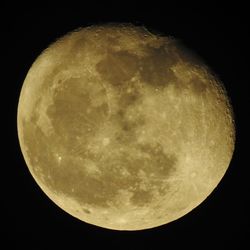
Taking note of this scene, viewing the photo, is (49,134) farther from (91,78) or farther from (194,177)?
(194,177)

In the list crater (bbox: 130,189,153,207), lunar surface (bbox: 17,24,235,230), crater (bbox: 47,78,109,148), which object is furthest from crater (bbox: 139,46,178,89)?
crater (bbox: 130,189,153,207)

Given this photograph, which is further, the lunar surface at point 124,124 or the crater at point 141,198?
the crater at point 141,198

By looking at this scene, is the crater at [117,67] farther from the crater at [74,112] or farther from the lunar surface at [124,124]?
the crater at [74,112]

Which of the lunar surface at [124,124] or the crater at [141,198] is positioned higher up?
→ the lunar surface at [124,124]

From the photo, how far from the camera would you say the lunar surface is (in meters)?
4.05

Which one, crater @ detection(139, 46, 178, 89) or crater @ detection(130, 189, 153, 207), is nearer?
crater @ detection(139, 46, 178, 89)

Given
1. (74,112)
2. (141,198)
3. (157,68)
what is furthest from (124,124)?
(141,198)

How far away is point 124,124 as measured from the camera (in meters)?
4.04

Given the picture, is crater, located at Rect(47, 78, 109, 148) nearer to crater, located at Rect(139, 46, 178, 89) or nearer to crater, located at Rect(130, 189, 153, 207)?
crater, located at Rect(139, 46, 178, 89)

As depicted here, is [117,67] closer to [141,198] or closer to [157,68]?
[157,68]

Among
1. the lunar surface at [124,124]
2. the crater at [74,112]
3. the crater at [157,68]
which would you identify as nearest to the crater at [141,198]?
the lunar surface at [124,124]

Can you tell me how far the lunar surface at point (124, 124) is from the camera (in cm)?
405

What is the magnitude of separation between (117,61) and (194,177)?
1619 mm

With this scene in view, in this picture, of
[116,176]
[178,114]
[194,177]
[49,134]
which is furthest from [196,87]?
[49,134]
